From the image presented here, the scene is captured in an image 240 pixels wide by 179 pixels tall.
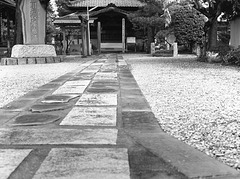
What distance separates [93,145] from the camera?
103 inches

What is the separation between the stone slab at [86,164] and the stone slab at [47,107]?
1620mm

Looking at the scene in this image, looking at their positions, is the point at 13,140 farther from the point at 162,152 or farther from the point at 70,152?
the point at 162,152

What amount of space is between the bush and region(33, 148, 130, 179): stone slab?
33.4 feet

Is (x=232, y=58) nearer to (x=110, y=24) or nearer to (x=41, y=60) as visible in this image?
(x=41, y=60)

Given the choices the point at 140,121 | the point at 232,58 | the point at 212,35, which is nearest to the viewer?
the point at 140,121

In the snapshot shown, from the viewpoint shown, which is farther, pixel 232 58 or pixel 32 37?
pixel 32 37

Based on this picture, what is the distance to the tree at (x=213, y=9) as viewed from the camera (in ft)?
42.4

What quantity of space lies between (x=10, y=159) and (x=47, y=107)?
75.9 inches

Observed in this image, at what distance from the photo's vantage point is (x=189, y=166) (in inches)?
Result: 84.7

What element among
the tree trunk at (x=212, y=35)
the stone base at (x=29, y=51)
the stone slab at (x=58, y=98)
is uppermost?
the tree trunk at (x=212, y=35)

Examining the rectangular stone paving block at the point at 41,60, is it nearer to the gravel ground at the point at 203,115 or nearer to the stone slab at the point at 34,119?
the gravel ground at the point at 203,115

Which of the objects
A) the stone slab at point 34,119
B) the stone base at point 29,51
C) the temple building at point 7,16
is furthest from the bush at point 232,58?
the temple building at point 7,16

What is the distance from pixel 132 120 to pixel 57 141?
1058 mm

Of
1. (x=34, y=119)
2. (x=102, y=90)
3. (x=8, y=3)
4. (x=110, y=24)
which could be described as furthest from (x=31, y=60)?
(x=110, y=24)
